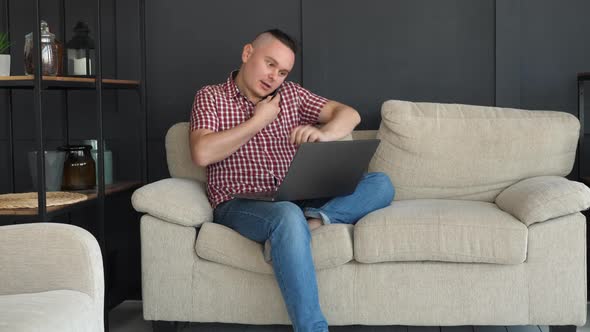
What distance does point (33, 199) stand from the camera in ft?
11.3

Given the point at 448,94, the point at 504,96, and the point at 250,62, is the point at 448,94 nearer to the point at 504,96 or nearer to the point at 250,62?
the point at 504,96

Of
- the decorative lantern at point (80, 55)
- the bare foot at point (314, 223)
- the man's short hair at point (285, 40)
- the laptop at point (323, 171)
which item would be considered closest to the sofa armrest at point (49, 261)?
the laptop at point (323, 171)

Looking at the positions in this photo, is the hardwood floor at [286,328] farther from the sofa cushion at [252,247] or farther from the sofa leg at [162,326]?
the sofa cushion at [252,247]

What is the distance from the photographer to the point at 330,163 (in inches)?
129

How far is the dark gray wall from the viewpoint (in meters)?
4.38

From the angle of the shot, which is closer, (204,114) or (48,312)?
(48,312)

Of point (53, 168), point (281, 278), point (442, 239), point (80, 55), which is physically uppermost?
Result: point (80, 55)

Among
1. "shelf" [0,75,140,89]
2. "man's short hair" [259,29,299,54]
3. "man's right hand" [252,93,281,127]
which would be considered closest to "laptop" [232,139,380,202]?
"man's right hand" [252,93,281,127]

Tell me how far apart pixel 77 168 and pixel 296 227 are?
1178 millimetres

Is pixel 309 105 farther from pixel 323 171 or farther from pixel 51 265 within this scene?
pixel 51 265

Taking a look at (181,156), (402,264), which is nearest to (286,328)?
(402,264)

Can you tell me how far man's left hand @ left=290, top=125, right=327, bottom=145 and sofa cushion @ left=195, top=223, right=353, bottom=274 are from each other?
13.5 inches

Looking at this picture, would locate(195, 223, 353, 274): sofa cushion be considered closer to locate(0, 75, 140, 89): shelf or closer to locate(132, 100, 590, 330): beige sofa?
locate(132, 100, 590, 330): beige sofa

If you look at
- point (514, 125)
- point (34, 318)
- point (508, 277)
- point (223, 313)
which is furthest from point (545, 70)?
point (34, 318)
